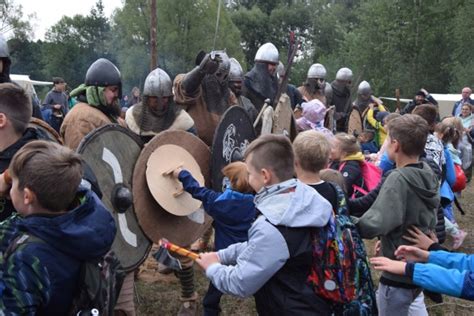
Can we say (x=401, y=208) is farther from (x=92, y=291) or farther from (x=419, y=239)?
(x=92, y=291)

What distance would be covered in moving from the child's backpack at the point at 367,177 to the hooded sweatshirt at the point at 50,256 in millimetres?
2414

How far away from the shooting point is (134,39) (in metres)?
36.6

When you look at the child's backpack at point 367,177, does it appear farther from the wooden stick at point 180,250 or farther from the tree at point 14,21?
the tree at point 14,21

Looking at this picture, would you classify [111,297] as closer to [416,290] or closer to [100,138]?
[100,138]

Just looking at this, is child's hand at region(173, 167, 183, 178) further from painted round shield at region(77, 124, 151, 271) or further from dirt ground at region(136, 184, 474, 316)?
dirt ground at region(136, 184, 474, 316)

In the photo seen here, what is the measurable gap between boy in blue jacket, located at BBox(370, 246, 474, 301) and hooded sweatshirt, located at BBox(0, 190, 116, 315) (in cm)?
104

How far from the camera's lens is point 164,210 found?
3.56m

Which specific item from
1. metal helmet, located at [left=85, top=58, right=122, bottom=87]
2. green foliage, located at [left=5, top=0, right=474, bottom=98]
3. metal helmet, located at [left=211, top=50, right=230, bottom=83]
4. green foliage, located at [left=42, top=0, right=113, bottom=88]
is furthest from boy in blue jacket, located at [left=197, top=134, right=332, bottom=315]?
green foliage, located at [left=42, top=0, right=113, bottom=88]

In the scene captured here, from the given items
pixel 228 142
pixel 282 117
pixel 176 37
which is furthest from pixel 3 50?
pixel 176 37

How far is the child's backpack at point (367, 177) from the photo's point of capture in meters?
3.90

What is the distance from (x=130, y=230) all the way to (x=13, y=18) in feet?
143

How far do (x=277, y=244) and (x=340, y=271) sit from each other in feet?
1.09

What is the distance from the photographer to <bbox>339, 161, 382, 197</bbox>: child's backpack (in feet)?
12.8

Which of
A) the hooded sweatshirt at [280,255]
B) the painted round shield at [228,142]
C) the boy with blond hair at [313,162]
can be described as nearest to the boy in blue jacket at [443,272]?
the hooded sweatshirt at [280,255]
